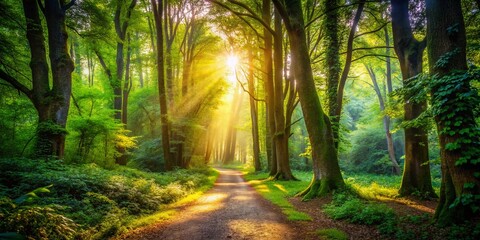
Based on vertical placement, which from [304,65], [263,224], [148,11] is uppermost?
[148,11]

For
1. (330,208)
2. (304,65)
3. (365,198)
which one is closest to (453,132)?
(330,208)

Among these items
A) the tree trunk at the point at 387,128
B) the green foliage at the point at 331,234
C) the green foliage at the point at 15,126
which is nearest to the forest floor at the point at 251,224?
the green foliage at the point at 331,234

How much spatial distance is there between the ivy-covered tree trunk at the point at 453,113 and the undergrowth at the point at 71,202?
6.58 meters

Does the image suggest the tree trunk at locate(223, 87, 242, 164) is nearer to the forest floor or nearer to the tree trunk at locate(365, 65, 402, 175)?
the tree trunk at locate(365, 65, 402, 175)

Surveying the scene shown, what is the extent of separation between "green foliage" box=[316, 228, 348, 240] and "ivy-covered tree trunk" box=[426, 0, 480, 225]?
182 centimetres

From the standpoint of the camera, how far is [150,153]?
19.2 meters

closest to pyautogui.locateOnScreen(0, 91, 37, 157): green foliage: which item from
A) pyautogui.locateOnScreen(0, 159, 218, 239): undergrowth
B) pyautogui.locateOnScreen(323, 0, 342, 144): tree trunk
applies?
pyautogui.locateOnScreen(0, 159, 218, 239): undergrowth

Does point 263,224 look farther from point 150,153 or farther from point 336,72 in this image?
point 150,153

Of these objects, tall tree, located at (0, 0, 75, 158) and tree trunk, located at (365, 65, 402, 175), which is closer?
A: tall tree, located at (0, 0, 75, 158)

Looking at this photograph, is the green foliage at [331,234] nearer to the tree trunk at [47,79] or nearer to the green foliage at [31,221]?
the green foliage at [31,221]

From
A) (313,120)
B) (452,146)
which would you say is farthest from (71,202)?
(313,120)

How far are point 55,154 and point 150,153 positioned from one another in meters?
10.2

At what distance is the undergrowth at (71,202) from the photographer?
3.94 metres

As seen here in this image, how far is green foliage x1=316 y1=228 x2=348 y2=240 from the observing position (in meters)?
5.04
